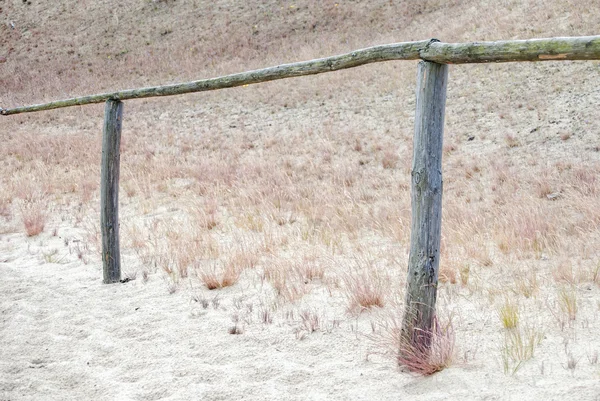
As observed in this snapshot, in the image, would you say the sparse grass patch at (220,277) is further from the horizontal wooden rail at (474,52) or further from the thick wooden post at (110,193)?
the horizontal wooden rail at (474,52)

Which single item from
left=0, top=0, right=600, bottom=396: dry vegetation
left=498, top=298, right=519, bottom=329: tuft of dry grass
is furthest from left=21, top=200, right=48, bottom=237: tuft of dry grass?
left=498, top=298, right=519, bottom=329: tuft of dry grass

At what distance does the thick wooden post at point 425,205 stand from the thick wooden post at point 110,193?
11.2 feet

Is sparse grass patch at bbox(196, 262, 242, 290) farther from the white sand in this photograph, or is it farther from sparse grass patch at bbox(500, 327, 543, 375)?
sparse grass patch at bbox(500, 327, 543, 375)

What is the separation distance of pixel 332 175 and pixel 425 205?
8092 millimetres

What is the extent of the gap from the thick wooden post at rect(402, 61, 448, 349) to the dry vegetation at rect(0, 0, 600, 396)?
0.76ft

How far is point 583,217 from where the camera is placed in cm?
669

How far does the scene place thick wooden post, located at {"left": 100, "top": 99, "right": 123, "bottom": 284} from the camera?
5.61m

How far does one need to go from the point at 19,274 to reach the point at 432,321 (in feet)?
14.6

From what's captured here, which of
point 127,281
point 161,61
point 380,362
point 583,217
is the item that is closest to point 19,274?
point 127,281

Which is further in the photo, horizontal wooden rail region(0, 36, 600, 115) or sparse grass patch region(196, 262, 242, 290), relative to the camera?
sparse grass patch region(196, 262, 242, 290)

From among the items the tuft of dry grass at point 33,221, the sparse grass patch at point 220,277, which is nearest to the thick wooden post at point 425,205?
the sparse grass patch at point 220,277

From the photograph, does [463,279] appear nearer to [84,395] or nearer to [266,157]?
[84,395]

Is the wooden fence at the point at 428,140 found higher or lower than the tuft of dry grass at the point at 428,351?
higher

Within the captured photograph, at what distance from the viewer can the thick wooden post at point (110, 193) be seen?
5.61m
